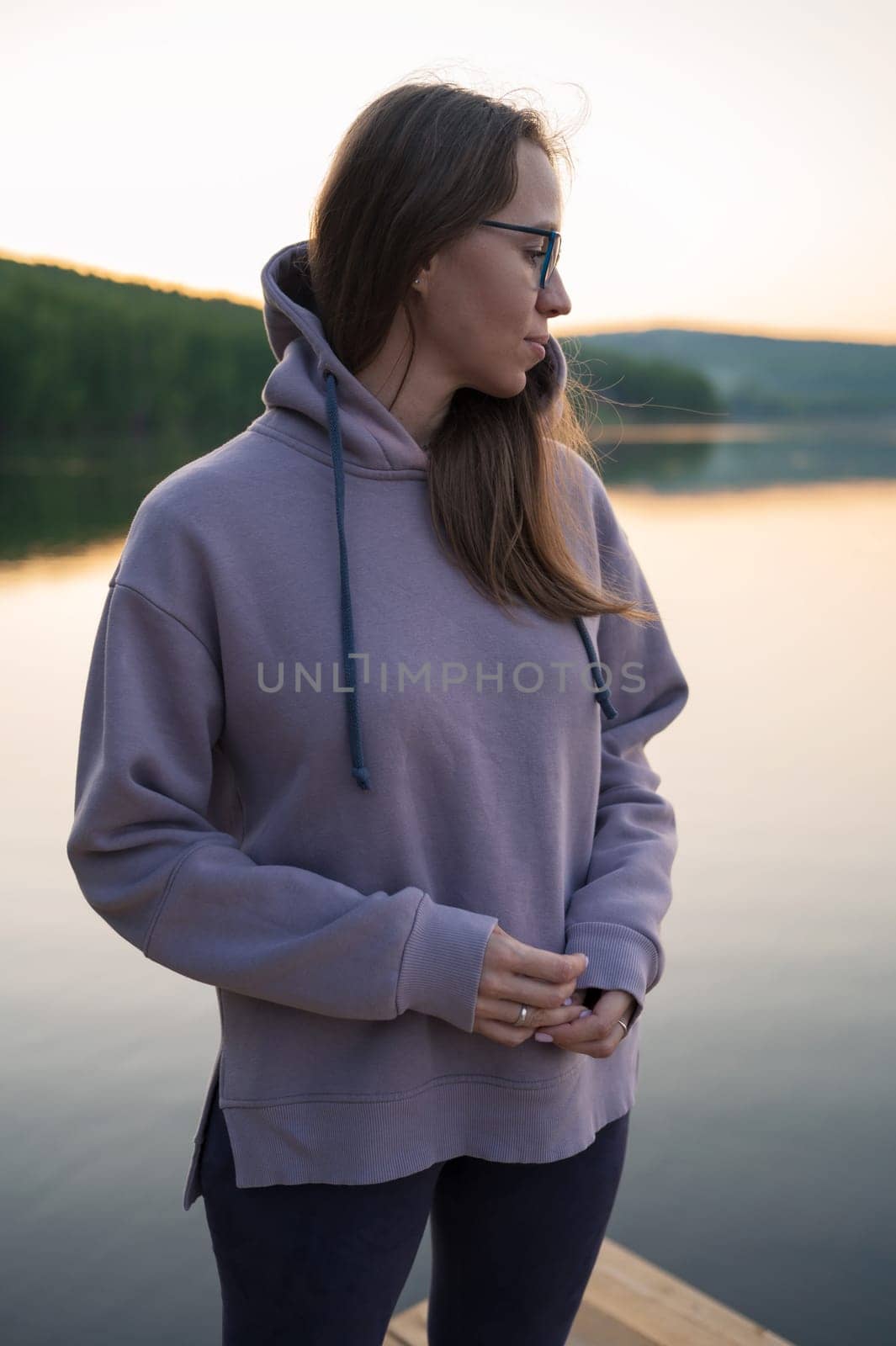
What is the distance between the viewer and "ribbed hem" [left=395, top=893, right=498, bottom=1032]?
3.60ft

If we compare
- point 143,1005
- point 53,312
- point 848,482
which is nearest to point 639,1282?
point 143,1005

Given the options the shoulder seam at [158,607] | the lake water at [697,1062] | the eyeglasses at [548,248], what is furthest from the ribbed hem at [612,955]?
the lake water at [697,1062]

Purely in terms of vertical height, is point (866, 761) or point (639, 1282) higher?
point (639, 1282)

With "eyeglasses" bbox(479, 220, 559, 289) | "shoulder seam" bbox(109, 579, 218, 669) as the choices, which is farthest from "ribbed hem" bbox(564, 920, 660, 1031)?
"eyeglasses" bbox(479, 220, 559, 289)

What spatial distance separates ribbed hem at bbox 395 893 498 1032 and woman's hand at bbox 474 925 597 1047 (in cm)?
1

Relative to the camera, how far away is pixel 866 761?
18.3ft

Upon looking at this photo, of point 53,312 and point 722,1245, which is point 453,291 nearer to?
point 722,1245

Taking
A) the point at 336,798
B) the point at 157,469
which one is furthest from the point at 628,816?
the point at 157,469

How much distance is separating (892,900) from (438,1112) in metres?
3.13

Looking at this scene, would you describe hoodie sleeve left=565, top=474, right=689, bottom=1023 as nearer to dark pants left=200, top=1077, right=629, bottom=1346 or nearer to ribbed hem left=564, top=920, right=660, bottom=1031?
ribbed hem left=564, top=920, right=660, bottom=1031

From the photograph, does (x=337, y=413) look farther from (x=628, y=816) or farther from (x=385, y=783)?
(x=628, y=816)

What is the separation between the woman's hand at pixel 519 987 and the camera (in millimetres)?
1109

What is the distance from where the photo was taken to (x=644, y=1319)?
72.5 inches

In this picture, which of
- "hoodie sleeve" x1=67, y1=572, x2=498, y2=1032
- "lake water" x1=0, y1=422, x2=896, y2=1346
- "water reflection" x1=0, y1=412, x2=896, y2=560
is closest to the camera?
"hoodie sleeve" x1=67, y1=572, x2=498, y2=1032
